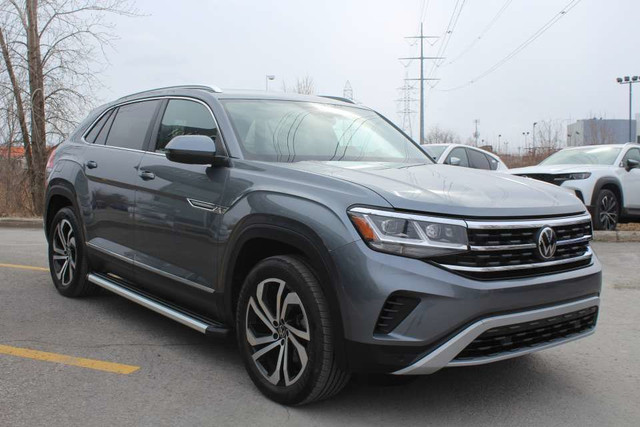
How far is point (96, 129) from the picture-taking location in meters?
5.62

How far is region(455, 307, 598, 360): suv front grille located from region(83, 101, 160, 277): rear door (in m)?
2.73

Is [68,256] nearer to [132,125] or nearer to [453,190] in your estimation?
[132,125]

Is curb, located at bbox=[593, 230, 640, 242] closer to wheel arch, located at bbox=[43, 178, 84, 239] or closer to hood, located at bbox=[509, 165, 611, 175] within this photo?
hood, located at bbox=[509, 165, 611, 175]

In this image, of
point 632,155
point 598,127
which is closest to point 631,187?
point 632,155

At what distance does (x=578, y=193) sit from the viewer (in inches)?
388

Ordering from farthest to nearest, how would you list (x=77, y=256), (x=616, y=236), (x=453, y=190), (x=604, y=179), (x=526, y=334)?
(x=604, y=179) → (x=616, y=236) → (x=77, y=256) → (x=453, y=190) → (x=526, y=334)

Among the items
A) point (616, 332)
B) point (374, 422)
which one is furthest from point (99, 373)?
point (616, 332)

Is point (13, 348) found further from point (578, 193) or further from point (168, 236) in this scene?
point (578, 193)

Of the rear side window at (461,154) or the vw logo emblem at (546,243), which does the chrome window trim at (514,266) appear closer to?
the vw logo emblem at (546,243)

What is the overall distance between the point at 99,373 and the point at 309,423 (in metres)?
1.50

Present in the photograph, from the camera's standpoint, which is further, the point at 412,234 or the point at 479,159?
the point at 479,159

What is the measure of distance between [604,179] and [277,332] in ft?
27.4

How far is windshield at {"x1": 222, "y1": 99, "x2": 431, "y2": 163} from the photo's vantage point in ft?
13.0

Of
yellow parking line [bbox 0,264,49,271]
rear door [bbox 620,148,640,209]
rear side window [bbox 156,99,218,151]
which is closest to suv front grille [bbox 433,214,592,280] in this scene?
rear side window [bbox 156,99,218,151]
